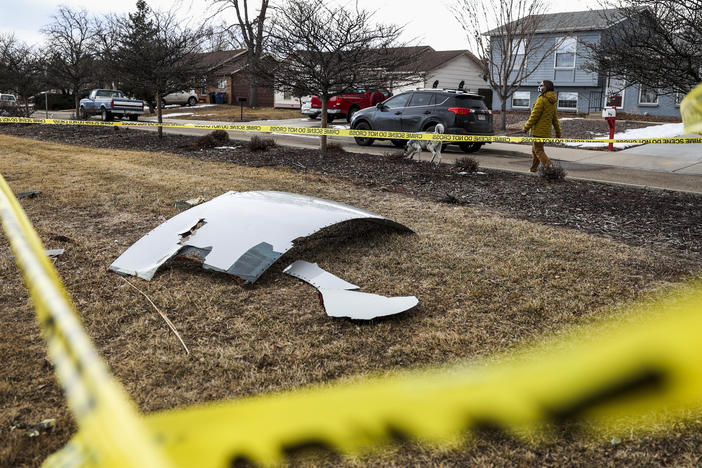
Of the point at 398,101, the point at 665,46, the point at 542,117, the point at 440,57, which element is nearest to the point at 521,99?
the point at 440,57

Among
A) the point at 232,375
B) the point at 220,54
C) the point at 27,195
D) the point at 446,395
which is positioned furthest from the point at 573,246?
the point at 220,54

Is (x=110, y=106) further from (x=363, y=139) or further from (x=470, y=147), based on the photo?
(x=470, y=147)

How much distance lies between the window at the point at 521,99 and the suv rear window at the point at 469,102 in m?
22.6

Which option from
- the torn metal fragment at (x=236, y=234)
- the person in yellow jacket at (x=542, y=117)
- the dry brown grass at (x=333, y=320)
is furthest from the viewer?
the person in yellow jacket at (x=542, y=117)

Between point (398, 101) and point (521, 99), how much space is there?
22813mm

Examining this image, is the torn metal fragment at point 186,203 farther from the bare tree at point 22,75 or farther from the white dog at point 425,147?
the bare tree at point 22,75

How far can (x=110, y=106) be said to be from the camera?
2672 centimetres

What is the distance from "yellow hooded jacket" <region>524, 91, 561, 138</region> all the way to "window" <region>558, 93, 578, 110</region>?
975 inches

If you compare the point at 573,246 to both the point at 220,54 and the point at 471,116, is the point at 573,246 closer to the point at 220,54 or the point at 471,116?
the point at 471,116

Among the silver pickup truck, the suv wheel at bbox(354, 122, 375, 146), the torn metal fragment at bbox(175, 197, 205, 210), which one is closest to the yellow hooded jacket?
the suv wheel at bbox(354, 122, 375, 146)

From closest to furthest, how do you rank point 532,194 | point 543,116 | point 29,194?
point 29,194
point 532,194
point 543,116

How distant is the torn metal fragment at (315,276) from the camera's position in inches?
167

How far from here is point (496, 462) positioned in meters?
2.33

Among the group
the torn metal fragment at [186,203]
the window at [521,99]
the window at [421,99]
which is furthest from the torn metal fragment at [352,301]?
the window at [521,99]
